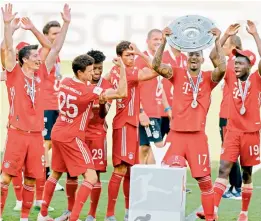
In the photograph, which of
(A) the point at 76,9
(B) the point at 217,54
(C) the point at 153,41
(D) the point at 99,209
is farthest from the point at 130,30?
(B) the point at 217,54

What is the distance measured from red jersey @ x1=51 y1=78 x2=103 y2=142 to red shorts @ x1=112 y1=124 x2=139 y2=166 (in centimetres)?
72

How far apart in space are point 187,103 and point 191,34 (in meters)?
0.71

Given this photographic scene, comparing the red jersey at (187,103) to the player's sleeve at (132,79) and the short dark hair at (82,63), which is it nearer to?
the player's sleeve at (132,79)

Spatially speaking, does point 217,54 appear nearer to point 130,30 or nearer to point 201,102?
point 201,102

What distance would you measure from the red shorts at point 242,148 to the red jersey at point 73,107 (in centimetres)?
Answer: 164

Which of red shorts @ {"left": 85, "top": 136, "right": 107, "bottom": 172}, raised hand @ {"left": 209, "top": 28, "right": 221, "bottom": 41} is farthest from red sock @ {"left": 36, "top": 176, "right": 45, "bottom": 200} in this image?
raised hand @ {"left": 209, "top": 28, "right": 221, "bottom": 41}

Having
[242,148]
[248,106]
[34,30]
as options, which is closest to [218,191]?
[242,148]

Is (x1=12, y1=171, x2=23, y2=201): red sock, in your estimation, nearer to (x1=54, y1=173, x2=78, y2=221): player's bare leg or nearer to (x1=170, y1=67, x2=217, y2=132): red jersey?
(x1=54, y1=173, x2=78, y2=221): player's bare leg

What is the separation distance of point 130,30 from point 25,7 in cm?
181

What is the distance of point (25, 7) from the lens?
17.4 metres

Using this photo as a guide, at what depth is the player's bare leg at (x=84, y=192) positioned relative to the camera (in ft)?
34.1

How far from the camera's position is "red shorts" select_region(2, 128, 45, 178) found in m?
10.6

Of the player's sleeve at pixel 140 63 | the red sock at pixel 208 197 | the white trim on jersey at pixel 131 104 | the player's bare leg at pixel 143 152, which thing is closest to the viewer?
the red sock at pixel 208 197

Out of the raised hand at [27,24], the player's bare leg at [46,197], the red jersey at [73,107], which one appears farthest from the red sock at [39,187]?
the raised hand at [27,24]
